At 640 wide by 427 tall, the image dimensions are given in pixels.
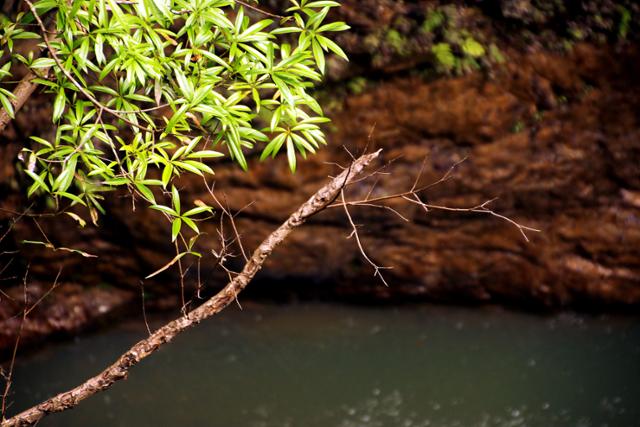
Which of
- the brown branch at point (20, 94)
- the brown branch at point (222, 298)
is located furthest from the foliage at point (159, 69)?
the brown branch at point (222, 298)

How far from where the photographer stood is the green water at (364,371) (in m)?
3.96

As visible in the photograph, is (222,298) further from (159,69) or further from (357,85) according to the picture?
(357,85)

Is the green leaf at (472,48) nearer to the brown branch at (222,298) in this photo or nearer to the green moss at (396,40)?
the green moss at (396,40)

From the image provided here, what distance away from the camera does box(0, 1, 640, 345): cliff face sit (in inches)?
170

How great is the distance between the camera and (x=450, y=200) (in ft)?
15.2

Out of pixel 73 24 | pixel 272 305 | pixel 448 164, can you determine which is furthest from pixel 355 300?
pixel 73 24

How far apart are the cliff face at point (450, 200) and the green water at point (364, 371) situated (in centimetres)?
23

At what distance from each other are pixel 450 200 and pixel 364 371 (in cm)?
130

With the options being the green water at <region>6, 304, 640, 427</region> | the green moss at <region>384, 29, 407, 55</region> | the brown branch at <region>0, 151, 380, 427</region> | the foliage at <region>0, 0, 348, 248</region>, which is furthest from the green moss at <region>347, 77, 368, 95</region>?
the brown branch at <region>0, 151, 380, 427</region>

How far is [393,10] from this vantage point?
420 cm

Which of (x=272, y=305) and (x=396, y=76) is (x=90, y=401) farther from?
(x=396, y=76)

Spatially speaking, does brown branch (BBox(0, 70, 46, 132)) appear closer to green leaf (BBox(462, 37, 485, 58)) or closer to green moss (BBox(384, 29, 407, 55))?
green moss (BBox(384, 29, 407, 55))

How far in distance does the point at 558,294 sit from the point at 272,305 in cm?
208

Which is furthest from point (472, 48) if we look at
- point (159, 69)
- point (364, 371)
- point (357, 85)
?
point (159, 69)
